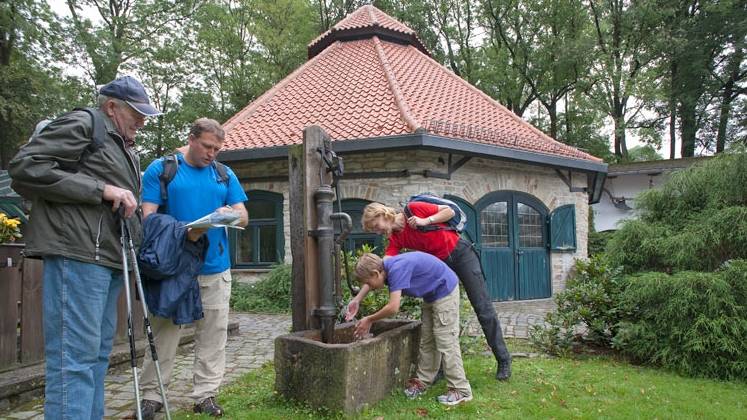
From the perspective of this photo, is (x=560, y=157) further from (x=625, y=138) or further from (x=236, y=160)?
(x=625, y=138)

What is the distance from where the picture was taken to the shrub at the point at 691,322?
4.70m

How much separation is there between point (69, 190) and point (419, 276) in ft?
7.11

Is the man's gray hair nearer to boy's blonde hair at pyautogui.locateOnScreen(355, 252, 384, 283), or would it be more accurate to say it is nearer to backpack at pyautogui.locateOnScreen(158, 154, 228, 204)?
backpack at pyautogui.locateOnScreen(158, 154, 228, 204)

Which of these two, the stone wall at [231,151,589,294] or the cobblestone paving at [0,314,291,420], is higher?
the stone wall at [231,151,589,294]

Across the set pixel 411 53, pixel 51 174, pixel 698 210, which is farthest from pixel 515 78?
pixel 51 174

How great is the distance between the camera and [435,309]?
3727 millimetres

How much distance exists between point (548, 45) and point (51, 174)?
2132cm

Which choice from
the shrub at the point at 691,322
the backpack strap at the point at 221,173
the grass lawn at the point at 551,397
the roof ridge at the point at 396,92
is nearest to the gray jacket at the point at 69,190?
the backpack strap at the point at 221,173

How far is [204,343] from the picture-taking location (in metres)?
3.36

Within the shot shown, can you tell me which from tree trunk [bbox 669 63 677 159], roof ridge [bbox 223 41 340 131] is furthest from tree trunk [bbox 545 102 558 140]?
roof ridge [bbox 223 41 340 131]

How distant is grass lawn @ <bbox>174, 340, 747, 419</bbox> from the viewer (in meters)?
3.52

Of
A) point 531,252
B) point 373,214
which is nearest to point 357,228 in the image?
point 531,252

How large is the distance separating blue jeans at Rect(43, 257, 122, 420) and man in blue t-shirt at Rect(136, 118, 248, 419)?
0.76 metres

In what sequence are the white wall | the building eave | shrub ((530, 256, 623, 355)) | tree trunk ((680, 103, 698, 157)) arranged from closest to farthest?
shrub ((530, 256, 623, 355)), the building eave, the white wall, tree trunk ((680, 103, 698, 157))
